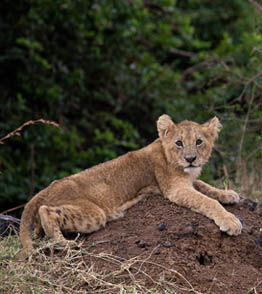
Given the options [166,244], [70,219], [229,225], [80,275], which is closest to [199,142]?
[229,225]

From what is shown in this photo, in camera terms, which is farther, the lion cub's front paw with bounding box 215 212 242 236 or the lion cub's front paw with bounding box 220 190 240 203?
the lion cub's front paw with bounding box 220 190 240 203

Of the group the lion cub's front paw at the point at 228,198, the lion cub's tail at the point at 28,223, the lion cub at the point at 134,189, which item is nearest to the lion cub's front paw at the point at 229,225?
the lion cub at the point at 134,189

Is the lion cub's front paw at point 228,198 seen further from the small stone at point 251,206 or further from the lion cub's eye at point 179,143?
the lion cub's eye at point 179,143

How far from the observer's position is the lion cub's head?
612 centimetres

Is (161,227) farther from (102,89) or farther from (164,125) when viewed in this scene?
(102,89)

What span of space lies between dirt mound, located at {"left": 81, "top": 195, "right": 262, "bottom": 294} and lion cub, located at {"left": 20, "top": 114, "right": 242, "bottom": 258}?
128 millimetres

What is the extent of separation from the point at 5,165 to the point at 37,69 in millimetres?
1764

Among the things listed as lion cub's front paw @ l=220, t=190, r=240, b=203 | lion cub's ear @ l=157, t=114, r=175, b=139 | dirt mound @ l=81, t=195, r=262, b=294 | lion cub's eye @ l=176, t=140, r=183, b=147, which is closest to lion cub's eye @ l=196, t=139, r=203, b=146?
lion cub's eye @ l=176, t=140, r=183, b=147

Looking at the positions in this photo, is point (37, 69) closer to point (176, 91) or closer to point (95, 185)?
point (176, 91)

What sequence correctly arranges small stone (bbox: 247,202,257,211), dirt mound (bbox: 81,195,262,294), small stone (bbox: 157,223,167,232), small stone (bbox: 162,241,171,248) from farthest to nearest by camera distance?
small stone (bbox: 247,202,257,211) → small stone (bbox: 157,223,167,232) → small stone (bbox: 162,241,171,248) → dirt mound (bbox: 81,195,262,294)

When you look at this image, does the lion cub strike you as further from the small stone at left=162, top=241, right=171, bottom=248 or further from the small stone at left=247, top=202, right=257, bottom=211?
the small stone at left=162, top=241, right=171, bottom=248

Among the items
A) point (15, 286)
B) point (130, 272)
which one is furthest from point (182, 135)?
point (15, 286)

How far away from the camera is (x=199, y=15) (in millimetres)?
14219

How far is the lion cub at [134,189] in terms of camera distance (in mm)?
5484
